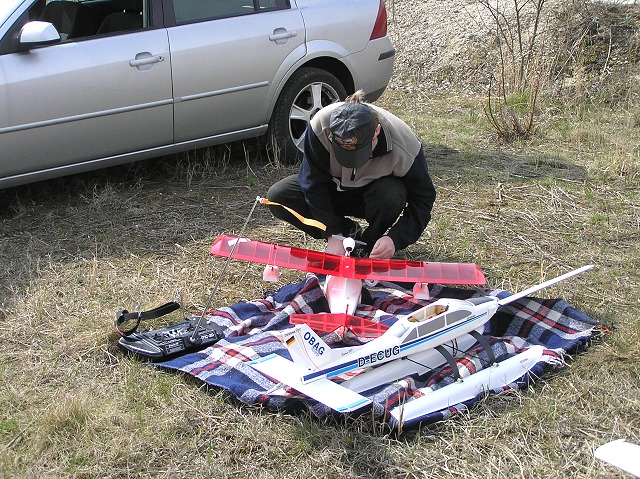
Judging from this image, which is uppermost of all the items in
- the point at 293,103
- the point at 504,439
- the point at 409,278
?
the point at 293,103

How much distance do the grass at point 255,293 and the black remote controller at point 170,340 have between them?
0.12 metres

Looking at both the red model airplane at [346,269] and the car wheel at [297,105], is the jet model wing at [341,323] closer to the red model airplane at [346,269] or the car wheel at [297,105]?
the red model airplane at [346,269]

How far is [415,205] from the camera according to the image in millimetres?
4520

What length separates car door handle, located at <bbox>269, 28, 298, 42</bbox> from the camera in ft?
20.5

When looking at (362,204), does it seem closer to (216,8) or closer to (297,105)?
(297,105)

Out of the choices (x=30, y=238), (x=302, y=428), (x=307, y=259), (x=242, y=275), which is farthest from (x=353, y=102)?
(x=30, y=238)

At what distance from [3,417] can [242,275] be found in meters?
1.78

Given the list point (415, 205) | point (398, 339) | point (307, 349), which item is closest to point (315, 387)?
point (307, 349)

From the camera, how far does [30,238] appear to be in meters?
5.36

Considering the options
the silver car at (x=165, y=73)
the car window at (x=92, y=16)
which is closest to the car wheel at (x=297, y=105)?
the silver car at (x=165, y=73)

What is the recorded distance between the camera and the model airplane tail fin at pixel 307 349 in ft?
10.9

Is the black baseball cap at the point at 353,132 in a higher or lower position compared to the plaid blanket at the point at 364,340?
higher

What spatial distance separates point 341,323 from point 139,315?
1038 mm

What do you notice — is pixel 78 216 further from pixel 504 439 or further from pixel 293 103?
pixel 504 439
